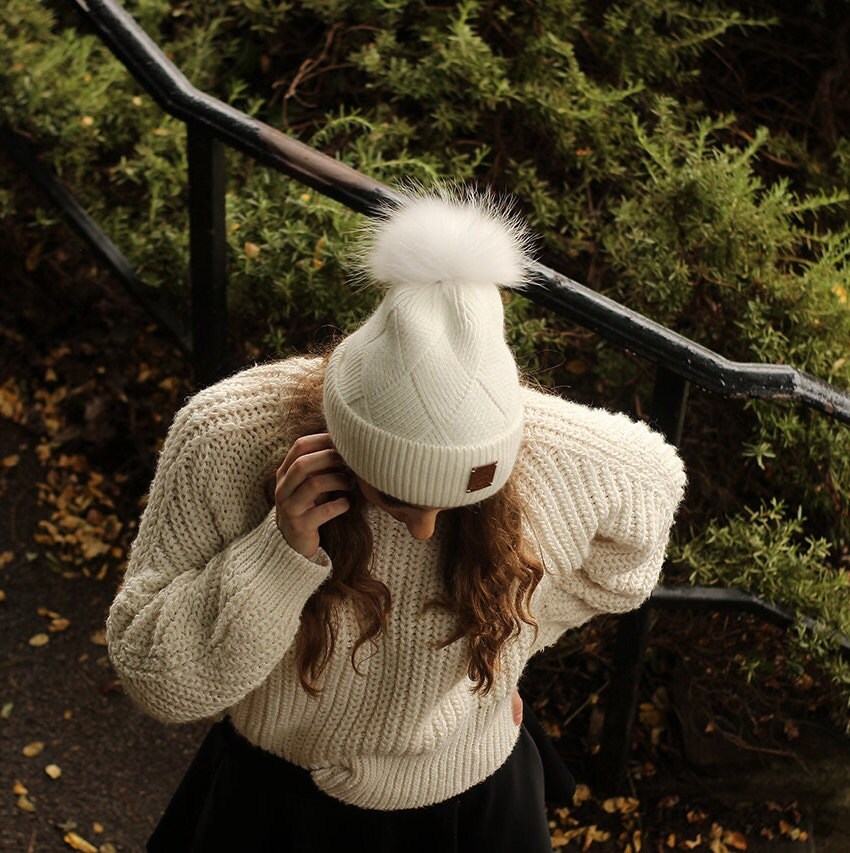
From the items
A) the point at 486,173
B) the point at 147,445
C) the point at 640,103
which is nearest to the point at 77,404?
the point at 147,445

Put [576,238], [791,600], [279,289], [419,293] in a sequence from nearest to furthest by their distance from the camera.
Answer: [419,293] → [791,600] → [279,289] → [576,238]

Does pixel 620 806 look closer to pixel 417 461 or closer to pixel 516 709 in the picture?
pixel 516 709

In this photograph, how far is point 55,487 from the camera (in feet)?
11.8

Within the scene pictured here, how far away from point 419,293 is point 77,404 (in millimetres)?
2463

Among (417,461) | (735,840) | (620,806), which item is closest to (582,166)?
(620,806)

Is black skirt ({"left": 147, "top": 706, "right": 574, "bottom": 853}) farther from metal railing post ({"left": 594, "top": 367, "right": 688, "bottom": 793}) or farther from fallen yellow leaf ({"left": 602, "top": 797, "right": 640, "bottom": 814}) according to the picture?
fallen yellow leaf ({"left": 602, "top": 797, "right": 640, "bottom": 814})

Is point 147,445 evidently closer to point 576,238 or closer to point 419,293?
point 576,238

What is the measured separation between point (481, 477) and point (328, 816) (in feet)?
2.94

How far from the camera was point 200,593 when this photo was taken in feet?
5.75

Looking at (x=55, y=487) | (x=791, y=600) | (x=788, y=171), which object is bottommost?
(x=55, y=487)

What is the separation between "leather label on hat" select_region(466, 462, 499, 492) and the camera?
1.50 meters

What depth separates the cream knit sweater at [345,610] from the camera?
68.4 inches

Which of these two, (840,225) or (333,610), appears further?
(840,225)

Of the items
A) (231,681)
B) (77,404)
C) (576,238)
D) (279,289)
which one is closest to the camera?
(231,681)
